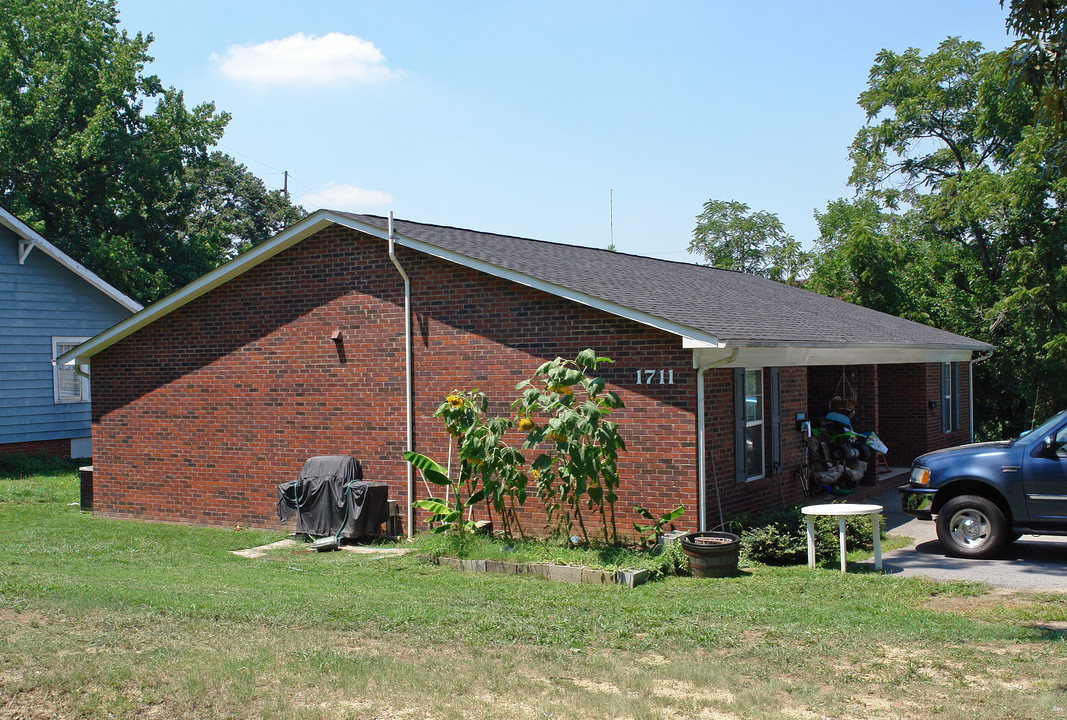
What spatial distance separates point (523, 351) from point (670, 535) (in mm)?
3223

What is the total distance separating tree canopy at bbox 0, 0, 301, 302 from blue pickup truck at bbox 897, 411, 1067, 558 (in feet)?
93.5

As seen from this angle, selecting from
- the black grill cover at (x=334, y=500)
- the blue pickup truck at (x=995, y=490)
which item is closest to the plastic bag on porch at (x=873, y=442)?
the blue pickup truck at (x=995, y=490)

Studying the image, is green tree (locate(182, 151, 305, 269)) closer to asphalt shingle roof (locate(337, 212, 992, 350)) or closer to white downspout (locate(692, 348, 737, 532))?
asphalt shingle roof (locate(337, 212, 992, 350))

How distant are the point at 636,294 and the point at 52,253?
1531cm

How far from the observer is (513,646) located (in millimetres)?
7254

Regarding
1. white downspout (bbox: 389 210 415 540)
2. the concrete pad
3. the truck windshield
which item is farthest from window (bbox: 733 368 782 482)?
the concrete pad

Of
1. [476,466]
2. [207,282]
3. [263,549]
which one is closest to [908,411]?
[476,466]

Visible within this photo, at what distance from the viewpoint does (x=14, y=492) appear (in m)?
17.6

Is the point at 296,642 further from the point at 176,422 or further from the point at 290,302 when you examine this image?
the point at 176,422

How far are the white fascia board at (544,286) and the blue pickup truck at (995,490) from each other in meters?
3.45

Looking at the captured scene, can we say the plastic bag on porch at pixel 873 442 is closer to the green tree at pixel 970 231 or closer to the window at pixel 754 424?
the window at pixel 754 424

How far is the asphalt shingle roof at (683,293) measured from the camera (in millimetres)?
12336

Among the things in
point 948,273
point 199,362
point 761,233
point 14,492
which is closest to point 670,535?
point 199,362

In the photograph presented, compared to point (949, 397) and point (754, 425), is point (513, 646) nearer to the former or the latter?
point (754, 425)
